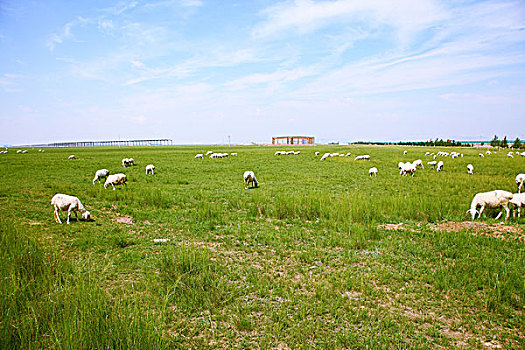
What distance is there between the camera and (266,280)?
680 centimetres

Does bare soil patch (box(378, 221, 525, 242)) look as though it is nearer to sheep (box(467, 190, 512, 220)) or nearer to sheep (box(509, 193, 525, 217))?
sheep (box(467, 190, 512, 220))

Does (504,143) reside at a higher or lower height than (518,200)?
higher

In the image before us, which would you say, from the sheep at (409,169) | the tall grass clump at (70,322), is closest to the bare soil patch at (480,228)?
the tall grass clump at (70,322)

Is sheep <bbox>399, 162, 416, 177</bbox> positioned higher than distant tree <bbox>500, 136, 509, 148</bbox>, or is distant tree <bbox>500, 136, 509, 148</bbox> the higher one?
distant tree <bbox>500, 136, 509, 148</bbox>

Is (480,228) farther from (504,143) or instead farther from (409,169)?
(504,143)

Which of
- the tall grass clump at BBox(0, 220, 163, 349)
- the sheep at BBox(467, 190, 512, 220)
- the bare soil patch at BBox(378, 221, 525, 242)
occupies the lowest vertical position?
the bare soil patch at BBox(378, 221, 525, 242)

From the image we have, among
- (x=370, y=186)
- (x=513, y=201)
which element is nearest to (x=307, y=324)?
(x=513, y=201)

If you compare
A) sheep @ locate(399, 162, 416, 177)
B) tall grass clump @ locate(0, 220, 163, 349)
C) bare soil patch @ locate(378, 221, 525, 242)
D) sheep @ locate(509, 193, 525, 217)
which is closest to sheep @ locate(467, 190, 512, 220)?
sheep @ locate(509, 193, 525, 217)

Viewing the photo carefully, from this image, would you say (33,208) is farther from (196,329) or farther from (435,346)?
(435,346)

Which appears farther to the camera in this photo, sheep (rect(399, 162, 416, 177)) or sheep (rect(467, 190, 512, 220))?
sheep (rect(399, 162, 416, 177))

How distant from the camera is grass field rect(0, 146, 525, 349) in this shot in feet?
15.2

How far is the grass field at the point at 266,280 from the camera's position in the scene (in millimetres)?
4645

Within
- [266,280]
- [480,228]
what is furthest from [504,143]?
[266,280]

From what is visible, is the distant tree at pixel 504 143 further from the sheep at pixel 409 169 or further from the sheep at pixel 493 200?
the sheep at pixel 493 200
